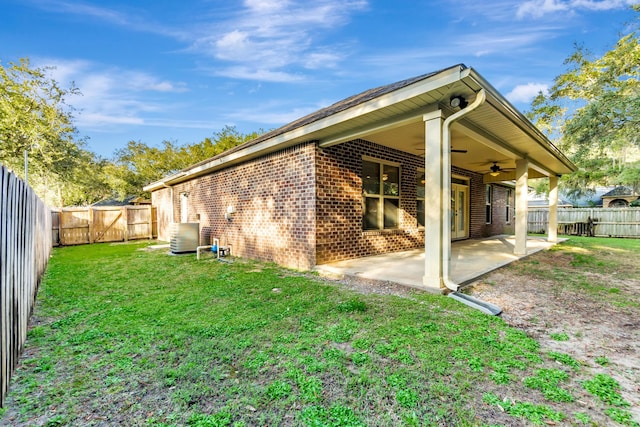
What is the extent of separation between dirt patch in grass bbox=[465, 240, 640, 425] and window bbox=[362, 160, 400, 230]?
2650 mm

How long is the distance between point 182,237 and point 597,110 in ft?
49.3

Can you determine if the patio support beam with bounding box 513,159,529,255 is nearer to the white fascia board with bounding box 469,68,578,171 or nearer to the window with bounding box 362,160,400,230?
the white fascia board with bounding box 469,68,578,171

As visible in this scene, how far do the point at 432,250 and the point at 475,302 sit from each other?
83cm

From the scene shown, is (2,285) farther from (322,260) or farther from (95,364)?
(322,260)

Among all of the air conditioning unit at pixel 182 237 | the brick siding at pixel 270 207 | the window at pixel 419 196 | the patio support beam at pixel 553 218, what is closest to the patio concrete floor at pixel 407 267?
the brick siding at pixel 270 207

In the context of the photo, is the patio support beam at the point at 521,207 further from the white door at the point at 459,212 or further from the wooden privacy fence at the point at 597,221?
the wooden privacy fence at the point at 597,221

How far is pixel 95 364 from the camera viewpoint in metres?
2.24

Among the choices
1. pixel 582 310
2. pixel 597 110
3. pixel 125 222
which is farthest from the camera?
pixel 125 222

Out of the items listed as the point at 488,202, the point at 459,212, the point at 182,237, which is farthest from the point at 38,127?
the point at 488,202

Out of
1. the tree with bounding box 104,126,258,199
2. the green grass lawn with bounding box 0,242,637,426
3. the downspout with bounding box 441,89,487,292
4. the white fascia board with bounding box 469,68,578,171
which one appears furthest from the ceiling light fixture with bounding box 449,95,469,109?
the tree with bounding box 104,126,258,199

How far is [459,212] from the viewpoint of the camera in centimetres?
1041

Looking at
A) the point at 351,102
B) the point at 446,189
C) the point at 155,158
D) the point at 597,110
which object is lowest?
the point at 446,189

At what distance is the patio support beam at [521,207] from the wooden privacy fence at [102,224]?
1498 cm

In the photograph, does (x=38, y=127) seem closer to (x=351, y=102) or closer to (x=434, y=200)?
(x=351, y=102)
